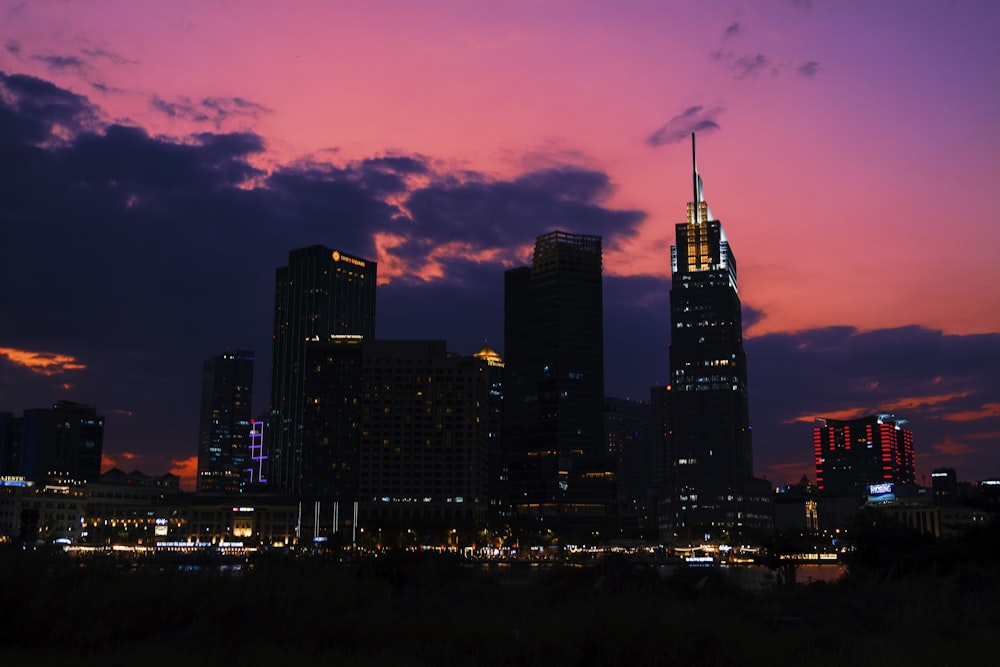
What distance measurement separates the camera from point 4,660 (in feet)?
50.5

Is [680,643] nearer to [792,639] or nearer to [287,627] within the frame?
[792,639]

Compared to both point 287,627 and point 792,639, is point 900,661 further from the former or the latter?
point 287,627

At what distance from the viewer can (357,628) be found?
1995 centimetres

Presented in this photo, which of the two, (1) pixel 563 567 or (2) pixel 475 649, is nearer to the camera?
(2) pixel 475 649

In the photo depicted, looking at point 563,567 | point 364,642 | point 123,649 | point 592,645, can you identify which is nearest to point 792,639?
point 592,645

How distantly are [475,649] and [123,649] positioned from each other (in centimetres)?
639

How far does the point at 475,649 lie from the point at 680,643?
3944 mm

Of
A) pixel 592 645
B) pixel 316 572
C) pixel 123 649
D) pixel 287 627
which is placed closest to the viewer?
Answer: pixel 123 649

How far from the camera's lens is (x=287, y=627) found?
19453 millimetres

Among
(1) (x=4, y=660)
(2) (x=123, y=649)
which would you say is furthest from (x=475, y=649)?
(1) (x=4, y=660)

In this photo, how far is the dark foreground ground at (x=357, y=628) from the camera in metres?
17.3

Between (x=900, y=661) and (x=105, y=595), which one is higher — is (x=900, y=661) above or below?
below

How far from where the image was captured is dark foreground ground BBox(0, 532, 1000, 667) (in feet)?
56.8

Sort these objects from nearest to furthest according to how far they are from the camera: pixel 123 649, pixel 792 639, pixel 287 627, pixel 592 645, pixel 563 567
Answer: pixel 123 649, pixel 592 645, pixel 287 627, pixel 792 639, pixel 563 567
